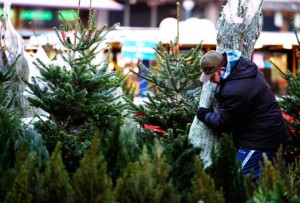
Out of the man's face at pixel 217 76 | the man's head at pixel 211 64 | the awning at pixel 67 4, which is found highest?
the awning at pixel 67 4

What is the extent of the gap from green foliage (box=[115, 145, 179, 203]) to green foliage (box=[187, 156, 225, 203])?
0.12 meters

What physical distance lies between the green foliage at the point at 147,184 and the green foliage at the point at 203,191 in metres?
0.12

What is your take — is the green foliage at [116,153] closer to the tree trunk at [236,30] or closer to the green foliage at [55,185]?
the green foliage at [55,185]

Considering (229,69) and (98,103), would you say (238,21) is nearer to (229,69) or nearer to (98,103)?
(229,69)

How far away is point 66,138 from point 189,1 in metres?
24.5

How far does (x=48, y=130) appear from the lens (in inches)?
259

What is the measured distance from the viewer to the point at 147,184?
3.53 metres

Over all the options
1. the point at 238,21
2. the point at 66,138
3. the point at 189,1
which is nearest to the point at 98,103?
the point at 66,138

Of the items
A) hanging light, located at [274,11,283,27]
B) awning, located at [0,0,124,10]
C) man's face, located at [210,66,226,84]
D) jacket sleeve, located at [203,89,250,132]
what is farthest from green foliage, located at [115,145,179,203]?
hanging light, located at [274,11,283,27]

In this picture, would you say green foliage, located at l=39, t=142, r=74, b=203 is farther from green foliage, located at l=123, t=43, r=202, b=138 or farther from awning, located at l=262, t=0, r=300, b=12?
awning, located at l=262, t=0, r=300, b=12

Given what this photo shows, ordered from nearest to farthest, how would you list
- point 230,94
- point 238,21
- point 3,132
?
point 3,132, point 230,94, point 238,21

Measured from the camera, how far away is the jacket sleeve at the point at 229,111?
531 centimetres

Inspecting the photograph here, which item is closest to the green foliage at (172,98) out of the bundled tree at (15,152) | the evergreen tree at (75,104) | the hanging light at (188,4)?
the evergreen tree at (75,104)

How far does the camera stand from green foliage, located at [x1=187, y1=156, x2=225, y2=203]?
3.59m
